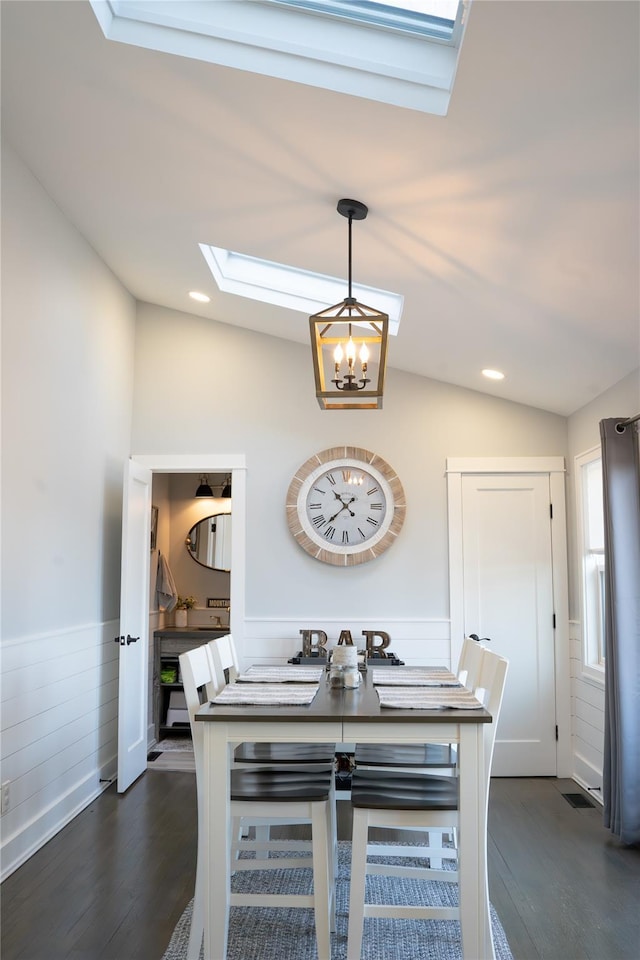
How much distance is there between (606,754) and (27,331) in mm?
3568

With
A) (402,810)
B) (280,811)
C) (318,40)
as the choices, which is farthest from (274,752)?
(318,40)

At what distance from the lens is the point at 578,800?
4.35 meters

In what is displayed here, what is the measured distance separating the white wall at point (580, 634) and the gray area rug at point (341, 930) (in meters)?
1.74

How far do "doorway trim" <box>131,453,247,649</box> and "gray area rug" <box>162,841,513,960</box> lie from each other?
2017 millimetres

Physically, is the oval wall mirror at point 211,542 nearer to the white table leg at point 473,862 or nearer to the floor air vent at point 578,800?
the floor air vent at point 578,800

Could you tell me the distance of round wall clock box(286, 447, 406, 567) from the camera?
5008mm

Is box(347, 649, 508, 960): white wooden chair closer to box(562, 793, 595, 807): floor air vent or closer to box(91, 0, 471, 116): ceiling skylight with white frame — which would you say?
box(562, 793, 595, 807): floor air vent

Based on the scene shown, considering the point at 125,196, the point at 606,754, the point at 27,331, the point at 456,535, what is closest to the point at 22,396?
the point at 27,331

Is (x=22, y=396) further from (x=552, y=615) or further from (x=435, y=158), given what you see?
(x=552, y=615)

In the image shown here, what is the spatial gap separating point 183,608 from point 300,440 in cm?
215

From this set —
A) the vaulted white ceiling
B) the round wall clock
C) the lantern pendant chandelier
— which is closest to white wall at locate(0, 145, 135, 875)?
the vaulted white ceiling

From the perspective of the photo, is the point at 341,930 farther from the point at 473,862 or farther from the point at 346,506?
the point at 346,506

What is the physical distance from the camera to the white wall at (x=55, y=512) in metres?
3.47

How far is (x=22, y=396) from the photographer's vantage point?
142 inches
